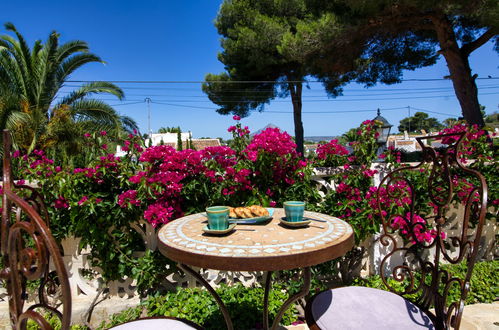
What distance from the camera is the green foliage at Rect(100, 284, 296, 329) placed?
1879 mm

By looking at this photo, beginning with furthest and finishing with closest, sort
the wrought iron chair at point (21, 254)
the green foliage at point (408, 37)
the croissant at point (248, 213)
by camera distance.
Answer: the green foliage at point (408, 37) < the croissant at point (248, 213) < the wrought iron chair at point (21, 254)

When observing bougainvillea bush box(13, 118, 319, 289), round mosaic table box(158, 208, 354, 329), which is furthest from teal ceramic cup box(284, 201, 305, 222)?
bougainvillea bush box(13, 118, 319, 289)

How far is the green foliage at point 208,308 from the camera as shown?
188cm

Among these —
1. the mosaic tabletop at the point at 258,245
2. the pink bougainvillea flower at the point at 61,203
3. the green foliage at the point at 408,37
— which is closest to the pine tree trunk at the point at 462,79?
the green foliage at the point at 408,37

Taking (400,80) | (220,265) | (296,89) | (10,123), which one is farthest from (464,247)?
(296,89)

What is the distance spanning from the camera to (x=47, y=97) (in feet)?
25.9

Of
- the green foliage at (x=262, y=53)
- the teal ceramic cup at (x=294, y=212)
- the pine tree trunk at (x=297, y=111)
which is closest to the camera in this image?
the teal ceramic cup at (x=294, y=212)

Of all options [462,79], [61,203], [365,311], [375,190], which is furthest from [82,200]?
[462,79]

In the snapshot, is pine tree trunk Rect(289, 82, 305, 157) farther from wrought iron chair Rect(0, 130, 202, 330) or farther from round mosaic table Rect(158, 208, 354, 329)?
wrought iron chair Rect(0, 130, 202, 330)

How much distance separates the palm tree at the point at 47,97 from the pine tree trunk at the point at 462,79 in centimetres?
868

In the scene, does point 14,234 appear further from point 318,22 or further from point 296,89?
point 296,89

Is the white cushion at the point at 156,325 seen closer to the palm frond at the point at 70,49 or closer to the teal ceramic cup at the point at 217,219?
the teal ceramic cup at the point at 217,219

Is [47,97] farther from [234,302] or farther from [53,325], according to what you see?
[234,302]

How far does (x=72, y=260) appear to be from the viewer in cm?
218
